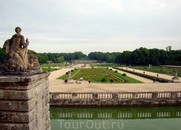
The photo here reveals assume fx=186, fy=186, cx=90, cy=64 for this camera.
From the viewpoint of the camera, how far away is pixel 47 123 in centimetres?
514

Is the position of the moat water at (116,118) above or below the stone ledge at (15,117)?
below

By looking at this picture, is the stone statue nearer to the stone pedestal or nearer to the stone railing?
the stone pedestal

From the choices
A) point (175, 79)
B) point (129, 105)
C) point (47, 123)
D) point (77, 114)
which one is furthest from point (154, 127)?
point (175, 79)

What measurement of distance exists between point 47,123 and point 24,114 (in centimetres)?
174

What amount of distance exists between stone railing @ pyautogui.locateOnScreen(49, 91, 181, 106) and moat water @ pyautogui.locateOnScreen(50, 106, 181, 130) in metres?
0.36

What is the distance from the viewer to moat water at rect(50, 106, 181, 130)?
33.5 feet

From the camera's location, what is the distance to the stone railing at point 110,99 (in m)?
13.4

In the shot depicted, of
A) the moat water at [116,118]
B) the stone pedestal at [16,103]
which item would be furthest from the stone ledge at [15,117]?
the moat water at [116,118]

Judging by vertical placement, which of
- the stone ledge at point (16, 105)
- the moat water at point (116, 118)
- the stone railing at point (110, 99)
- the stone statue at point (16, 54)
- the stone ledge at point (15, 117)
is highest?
the stone statue at point (16, 54)

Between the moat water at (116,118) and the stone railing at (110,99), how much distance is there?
358mm

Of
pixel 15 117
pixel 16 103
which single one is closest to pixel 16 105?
pixel 16 103

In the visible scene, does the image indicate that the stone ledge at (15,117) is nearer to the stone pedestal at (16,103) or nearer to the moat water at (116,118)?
the stone pedestal at (16,103)

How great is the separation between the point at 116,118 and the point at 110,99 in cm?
209

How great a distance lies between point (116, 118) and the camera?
11602mm
